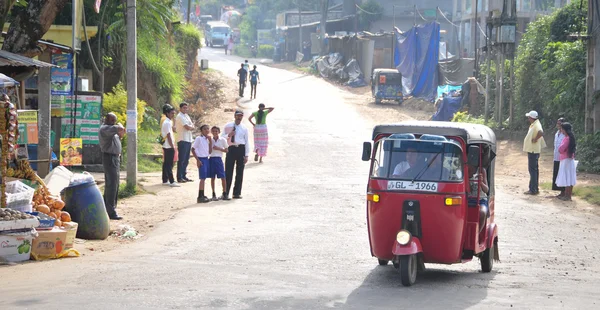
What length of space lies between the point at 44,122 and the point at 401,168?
302 inches

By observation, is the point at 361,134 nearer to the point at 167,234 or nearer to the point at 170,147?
the point at 170,147

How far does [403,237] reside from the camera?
955 centimetres

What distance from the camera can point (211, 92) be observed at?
133 ft

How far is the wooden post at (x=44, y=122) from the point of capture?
14.9m

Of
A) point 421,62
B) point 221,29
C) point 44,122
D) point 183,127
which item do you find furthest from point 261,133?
point 221,29

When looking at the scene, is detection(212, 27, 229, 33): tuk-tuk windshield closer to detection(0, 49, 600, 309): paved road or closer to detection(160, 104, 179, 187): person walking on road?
detection(0, 49, 600, 309): paved road

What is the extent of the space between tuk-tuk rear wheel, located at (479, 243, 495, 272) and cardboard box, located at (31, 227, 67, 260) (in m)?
5.46

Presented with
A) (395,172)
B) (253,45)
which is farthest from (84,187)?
(253,45)

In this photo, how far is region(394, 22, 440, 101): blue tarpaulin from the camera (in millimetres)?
44062

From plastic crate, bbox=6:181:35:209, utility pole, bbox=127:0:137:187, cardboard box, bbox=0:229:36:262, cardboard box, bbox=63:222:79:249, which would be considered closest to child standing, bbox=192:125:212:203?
utility pole, bbox=127:0:137:187

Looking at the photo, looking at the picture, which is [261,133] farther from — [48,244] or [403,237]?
[403,237]

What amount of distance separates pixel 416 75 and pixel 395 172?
116ft

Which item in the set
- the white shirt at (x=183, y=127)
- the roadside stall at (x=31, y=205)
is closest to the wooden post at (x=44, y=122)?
the roadside stall at (x=31, y=205)

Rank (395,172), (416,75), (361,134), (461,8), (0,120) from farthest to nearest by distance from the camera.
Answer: (461,8) → (416,75) → (361,134) → (0,120) → (395,172)
